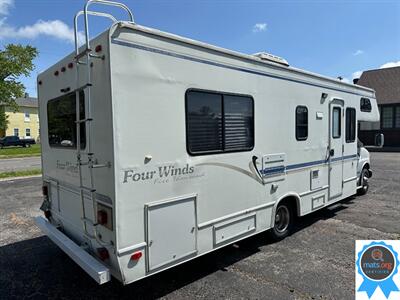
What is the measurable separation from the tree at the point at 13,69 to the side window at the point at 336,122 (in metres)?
29.5

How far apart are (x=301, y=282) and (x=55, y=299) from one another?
9.61 feet

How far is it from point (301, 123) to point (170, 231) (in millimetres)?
3166

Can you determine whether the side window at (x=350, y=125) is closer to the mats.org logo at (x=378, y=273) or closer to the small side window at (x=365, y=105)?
the small side window at (x=365, y=105)

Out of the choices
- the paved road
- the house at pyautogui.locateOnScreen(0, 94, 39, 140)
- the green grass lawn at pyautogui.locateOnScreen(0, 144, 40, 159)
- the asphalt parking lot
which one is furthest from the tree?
the asphalt parking lot

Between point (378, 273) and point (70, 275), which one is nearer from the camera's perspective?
point (378, 273)

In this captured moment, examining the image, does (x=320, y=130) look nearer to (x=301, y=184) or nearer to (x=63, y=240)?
(x=301, y=184)

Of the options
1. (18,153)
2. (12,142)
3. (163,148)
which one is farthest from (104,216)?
(12,142)

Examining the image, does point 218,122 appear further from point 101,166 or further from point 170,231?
point 101,166

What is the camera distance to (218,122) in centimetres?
390

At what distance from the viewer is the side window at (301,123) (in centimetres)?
519

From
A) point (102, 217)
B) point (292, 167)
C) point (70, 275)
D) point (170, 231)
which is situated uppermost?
point (292, 167)

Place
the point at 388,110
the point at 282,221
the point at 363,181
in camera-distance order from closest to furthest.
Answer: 1. the point at 282,221
2. the point at 363,181
3. the point at 388,110

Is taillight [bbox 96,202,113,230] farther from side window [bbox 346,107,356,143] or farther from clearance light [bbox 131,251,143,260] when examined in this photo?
side window [bbox 346,107,356,143]

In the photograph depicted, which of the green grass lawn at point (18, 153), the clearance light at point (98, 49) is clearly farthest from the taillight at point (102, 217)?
the green grass lawn at point (18, 153)
